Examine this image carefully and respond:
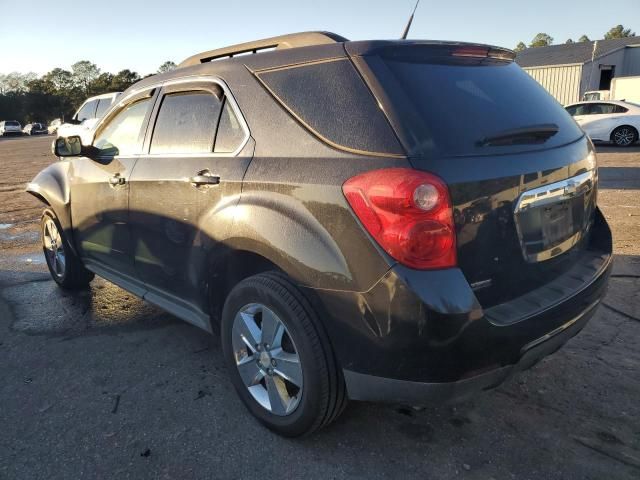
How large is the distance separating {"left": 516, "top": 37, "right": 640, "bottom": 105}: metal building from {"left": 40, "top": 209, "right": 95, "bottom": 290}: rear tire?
30561mm

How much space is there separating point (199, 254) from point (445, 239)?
1.44 meters

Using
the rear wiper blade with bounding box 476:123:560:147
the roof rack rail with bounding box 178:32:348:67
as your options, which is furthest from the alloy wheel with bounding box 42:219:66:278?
the rear wiper blade with bounding box 476:123:560:147

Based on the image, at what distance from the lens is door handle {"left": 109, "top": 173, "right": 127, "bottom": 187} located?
11.4 feet

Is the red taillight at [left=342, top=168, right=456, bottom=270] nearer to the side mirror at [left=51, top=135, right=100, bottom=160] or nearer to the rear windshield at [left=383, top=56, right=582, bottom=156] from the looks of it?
the rear windshield at [left=383, top=56, right=582, bottom=156]

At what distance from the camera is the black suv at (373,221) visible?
1980 mm

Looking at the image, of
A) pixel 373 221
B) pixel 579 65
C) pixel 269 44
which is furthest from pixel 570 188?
pixel 579 65

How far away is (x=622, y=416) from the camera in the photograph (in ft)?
8.59

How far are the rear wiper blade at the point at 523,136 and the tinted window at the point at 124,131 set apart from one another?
231 cm

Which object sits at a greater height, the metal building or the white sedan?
the metal building

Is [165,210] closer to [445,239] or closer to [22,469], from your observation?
[22,469]

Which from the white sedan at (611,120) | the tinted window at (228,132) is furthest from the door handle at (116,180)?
the white sedan at (611,120)

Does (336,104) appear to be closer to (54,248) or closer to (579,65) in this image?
(54,248)

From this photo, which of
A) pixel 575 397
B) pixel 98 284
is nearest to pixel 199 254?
pixel 575 397

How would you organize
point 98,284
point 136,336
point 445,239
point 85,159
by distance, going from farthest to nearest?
point 98,284
point 85,159
point 136,336
point 445,239
